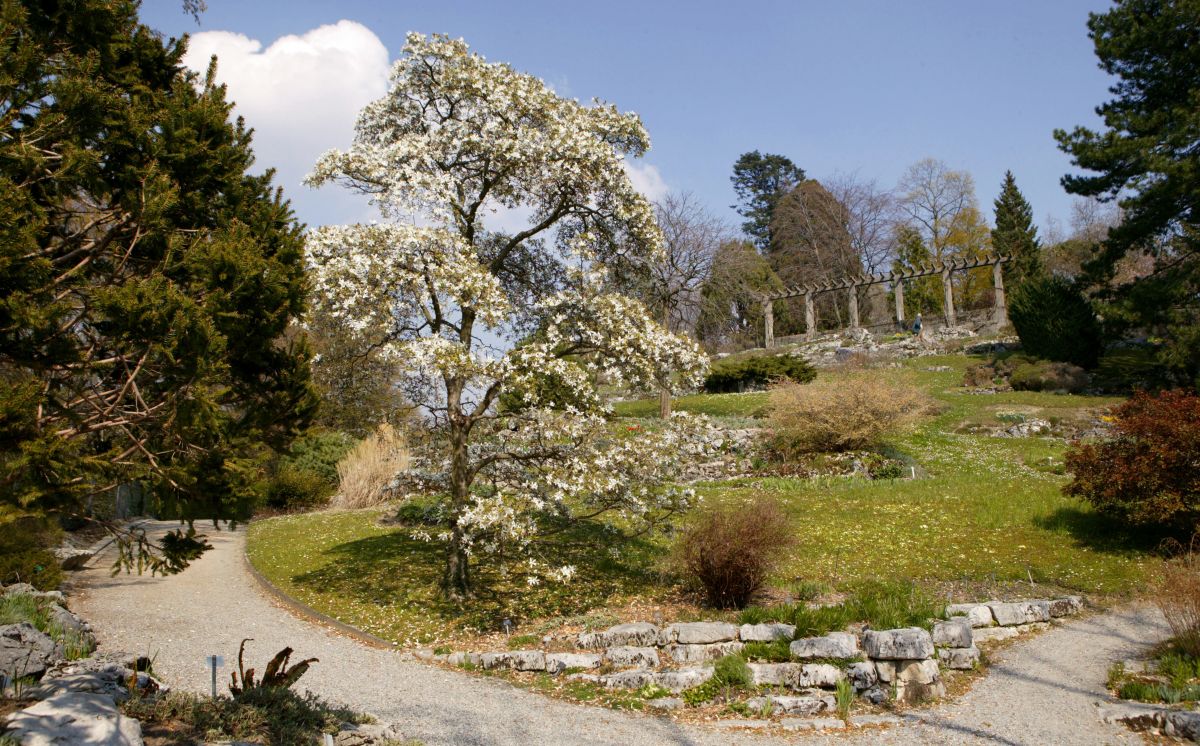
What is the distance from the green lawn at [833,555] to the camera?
10703 millimetres

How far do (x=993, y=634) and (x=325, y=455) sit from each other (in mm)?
20376

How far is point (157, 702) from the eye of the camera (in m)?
5.71

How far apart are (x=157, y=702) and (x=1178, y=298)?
2545 cm

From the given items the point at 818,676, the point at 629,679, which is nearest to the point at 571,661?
the point at 629,679

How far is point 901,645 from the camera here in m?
7.65

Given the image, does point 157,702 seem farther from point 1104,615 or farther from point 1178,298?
point 1178,298

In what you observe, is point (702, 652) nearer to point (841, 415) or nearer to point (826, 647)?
point (826, 647)

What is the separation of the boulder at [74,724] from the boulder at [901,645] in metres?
6.46

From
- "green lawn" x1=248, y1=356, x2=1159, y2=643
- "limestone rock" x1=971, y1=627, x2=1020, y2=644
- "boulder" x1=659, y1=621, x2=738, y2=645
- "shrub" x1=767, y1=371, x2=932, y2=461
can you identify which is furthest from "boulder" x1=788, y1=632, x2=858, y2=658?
"shrub" x1=767, y1=371, x2=932, y2=461

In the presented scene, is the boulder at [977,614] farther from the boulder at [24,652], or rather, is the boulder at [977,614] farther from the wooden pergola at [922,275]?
the wooden pergola at [922,275]

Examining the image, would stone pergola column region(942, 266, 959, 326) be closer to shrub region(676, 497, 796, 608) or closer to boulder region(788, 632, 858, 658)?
shrub region(676, 497, 796, 608)

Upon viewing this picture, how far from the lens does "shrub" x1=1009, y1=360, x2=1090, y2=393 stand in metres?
25.3

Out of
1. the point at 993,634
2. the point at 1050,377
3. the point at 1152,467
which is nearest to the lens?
the point at 993,634

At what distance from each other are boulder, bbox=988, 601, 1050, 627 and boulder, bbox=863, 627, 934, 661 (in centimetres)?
231
